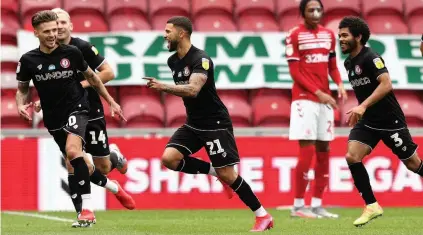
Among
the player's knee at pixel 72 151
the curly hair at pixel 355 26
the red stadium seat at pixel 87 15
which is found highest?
the red stadium seat at pixel 87 15

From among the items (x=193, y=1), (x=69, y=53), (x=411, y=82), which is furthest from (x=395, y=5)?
(x=69, y=53)

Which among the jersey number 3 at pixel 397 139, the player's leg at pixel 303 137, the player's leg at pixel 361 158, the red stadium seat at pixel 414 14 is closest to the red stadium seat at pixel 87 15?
the player's leg at pixel 303 137

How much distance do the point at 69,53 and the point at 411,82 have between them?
6.02m

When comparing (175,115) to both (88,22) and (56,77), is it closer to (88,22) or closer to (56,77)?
(88,22)

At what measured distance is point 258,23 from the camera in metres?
14.7

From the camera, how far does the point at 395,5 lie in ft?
49.8

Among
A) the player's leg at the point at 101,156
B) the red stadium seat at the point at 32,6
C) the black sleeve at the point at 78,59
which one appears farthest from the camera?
the red stadium seat at the point at 32,6

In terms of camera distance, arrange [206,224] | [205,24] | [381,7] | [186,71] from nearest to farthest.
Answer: [186,71] → [206,224] → [205,24] → [381,7]

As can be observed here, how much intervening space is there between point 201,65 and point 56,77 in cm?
134

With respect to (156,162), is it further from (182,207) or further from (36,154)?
(36,154)

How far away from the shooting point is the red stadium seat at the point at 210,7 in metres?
14.7

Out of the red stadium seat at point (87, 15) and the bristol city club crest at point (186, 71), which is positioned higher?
the red stadium seat at point (87, 15)

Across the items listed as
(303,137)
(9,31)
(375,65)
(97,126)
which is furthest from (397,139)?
(9,31)

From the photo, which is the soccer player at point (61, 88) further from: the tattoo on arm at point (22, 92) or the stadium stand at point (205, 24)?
the stadium stand at point (205, 24)
